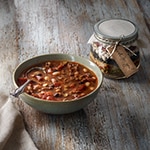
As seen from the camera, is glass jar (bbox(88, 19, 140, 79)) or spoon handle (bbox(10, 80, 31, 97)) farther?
glass jar (bbox(88, 19, 140, 79))

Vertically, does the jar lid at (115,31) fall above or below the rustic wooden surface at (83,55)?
above

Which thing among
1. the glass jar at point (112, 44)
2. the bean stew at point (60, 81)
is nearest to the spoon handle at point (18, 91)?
the bean stew at point (60, 81)

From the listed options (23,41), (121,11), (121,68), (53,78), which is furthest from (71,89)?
(121,11)

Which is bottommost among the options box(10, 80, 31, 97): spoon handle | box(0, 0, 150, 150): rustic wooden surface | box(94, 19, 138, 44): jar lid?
box(0, 0, 150, 150): rustic wooden surface

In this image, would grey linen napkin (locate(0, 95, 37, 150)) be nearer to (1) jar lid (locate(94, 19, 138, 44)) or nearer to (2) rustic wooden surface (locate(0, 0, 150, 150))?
(2) rustic wooden surface (locate(0, 0, 150, 150))

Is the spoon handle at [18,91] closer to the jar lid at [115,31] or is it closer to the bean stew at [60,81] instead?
the bean stew at [60,81]

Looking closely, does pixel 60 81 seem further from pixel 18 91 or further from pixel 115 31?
pixel 115 31

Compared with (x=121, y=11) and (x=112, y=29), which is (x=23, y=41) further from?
(x=121, y=11)

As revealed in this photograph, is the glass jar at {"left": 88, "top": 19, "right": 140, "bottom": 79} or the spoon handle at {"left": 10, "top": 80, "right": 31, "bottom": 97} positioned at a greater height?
the spoon handle at {"left": 10, "top": 80, "right": 31, "bottom": 97}

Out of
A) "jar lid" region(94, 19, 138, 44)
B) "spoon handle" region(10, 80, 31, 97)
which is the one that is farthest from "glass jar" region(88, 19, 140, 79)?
"spoon handle" region(10, 80, 31, 97)
